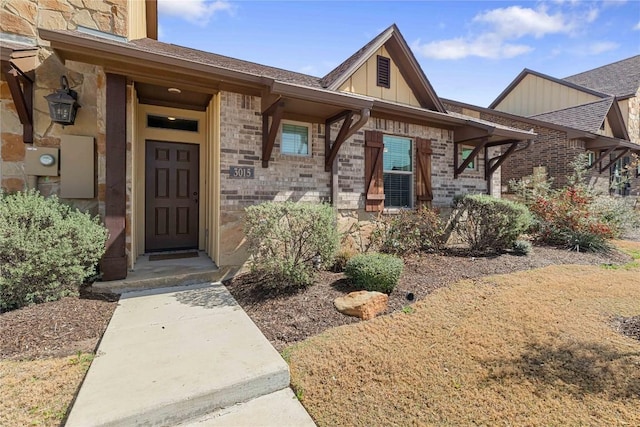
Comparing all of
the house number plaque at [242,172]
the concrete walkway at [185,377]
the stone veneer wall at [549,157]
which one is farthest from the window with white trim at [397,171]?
the stone veneer wall at [549,157]

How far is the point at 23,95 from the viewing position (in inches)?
170

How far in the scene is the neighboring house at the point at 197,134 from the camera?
446 centimetres

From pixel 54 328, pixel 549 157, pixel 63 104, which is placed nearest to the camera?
pixel 54 328

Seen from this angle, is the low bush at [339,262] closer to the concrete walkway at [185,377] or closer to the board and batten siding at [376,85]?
the concrete walkway at [185,377]

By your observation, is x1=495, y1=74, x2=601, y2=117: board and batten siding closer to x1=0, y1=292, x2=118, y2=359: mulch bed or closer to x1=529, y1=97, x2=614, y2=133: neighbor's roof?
x1=529, y1=97, x2=614, y2=133: neighbor's roof

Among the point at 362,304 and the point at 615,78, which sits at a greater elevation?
the point at 615,78

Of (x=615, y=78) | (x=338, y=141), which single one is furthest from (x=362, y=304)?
(x=615, y=78)

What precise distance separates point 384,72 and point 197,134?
15.8 ft

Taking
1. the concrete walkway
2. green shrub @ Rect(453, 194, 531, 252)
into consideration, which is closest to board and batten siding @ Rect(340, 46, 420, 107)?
green shrub @ Rect(453, 194, 531, 252)

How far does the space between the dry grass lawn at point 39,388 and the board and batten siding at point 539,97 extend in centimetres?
2174

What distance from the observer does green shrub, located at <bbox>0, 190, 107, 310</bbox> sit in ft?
11.3

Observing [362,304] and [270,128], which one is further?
[270,128]

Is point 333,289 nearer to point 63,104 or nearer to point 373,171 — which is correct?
point 373,171

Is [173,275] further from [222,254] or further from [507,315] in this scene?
[507,315]
